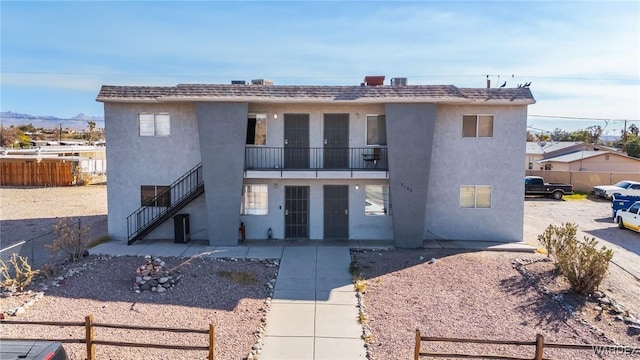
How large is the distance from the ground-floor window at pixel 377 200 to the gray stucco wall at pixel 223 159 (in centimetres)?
530

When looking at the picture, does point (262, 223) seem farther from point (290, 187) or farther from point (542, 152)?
point (542, 152)

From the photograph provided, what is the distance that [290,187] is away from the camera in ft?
54.5

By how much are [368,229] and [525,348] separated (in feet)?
27.6

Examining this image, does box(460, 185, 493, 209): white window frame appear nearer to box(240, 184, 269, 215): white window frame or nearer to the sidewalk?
the sidewalk

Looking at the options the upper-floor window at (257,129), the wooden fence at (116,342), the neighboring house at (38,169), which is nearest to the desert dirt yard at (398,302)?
the wooden fence at (116,342)

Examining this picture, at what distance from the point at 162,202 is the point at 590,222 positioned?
2243 centimetres

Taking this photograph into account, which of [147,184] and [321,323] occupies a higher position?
[147,184]

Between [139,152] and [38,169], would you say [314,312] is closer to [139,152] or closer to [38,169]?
[139,152]

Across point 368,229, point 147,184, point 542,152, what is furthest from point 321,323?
point 542,152

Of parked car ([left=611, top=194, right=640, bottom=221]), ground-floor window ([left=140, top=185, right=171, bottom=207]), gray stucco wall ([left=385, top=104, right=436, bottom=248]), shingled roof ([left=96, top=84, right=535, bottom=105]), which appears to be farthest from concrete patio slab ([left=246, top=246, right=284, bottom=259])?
parked car ([left=611, top=194, right=640, bottom=221])

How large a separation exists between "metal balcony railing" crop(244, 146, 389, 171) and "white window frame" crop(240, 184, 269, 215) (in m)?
0.89

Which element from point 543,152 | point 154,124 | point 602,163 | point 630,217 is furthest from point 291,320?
point 543,152

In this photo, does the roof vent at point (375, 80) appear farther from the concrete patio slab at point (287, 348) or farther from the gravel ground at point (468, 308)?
the concrete patio slab at point (287, 348)

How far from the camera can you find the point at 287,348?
866cm
